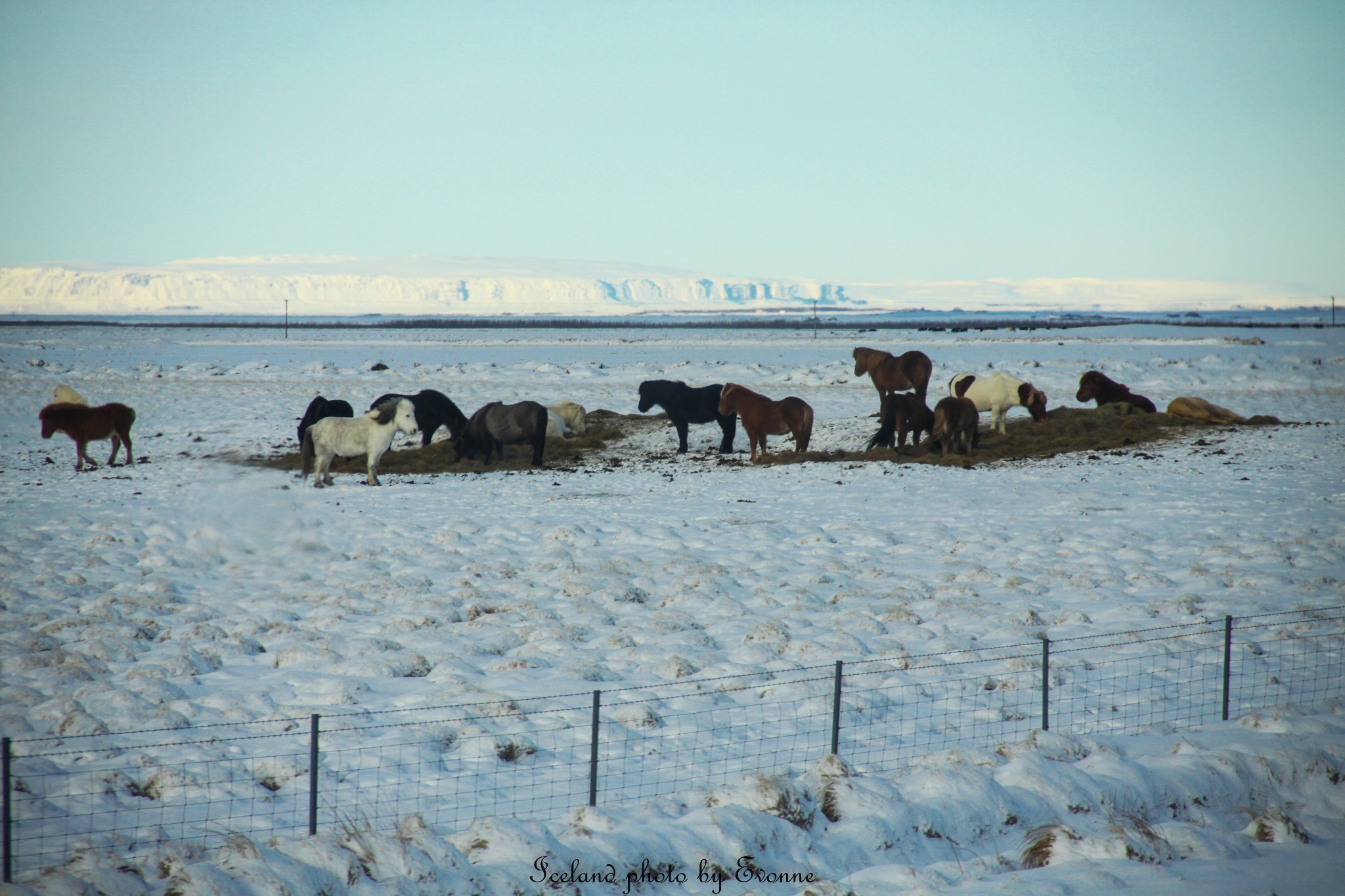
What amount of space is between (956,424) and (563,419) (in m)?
9.16

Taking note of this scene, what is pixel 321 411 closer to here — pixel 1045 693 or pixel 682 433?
pixel 682 433

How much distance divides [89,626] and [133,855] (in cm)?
448

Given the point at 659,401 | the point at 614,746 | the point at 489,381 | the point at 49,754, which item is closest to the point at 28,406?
the point at 489,381

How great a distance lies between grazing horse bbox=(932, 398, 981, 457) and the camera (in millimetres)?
19219

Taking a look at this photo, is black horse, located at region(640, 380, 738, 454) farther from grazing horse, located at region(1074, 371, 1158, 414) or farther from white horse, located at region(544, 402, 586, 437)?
grazing horse, located at region(1074, 371, 1158, 414)

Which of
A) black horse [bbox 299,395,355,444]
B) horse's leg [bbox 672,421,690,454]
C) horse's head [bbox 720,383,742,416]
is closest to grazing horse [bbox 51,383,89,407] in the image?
black horse [bbox 299,395,355,444]

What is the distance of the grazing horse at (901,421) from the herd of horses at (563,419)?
22 millimetres

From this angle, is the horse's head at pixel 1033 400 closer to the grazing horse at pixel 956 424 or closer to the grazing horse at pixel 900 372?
the grazing horse at pixel 900 372

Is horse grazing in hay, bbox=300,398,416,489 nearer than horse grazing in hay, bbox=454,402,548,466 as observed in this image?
Yes

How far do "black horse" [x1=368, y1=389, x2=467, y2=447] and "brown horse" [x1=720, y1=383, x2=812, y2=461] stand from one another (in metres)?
5.90

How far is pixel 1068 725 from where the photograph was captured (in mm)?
7426

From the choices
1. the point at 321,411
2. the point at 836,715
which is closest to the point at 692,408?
the point at 321,411

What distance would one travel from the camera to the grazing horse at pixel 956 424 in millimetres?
19219

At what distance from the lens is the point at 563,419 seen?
22234 millimetres
